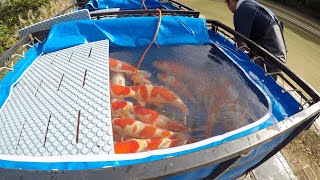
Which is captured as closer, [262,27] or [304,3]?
[262,27]

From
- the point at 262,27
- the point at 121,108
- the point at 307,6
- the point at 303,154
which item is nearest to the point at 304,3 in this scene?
the point at 307,6

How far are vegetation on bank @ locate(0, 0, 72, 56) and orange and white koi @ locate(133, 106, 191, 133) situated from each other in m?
7.70

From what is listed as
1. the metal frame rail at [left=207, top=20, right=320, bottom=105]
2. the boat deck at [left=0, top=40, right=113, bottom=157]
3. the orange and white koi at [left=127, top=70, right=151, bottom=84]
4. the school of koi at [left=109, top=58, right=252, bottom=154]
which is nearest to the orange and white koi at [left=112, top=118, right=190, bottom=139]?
the school of koi at [left=109, top=58, right=252, bottom=154]

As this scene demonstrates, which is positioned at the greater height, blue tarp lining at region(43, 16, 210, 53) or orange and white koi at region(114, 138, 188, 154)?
blue tarp lining at region(43, 16, 210, 53)

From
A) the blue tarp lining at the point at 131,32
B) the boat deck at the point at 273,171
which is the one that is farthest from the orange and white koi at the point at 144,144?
the boat deck at the point at 273,171

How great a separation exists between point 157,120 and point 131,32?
171 centimetres

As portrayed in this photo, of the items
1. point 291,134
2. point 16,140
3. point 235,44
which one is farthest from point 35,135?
point 235,44

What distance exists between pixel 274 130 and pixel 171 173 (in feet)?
2.51

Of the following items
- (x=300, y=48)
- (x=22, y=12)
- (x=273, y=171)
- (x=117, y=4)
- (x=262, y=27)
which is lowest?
(x=300, y=48)

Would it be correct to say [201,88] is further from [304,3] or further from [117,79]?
[304,3]

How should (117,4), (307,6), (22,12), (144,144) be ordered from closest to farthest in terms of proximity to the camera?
1. (144,144)
2. (117,4)
3. (22,12)
4. (307,6)

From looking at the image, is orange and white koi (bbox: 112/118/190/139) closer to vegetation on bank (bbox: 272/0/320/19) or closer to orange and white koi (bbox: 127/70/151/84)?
orange and white koi (bbox: 127/70/151/84)

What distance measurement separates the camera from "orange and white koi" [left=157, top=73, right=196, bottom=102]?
2.43 metres

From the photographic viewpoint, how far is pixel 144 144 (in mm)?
1877
